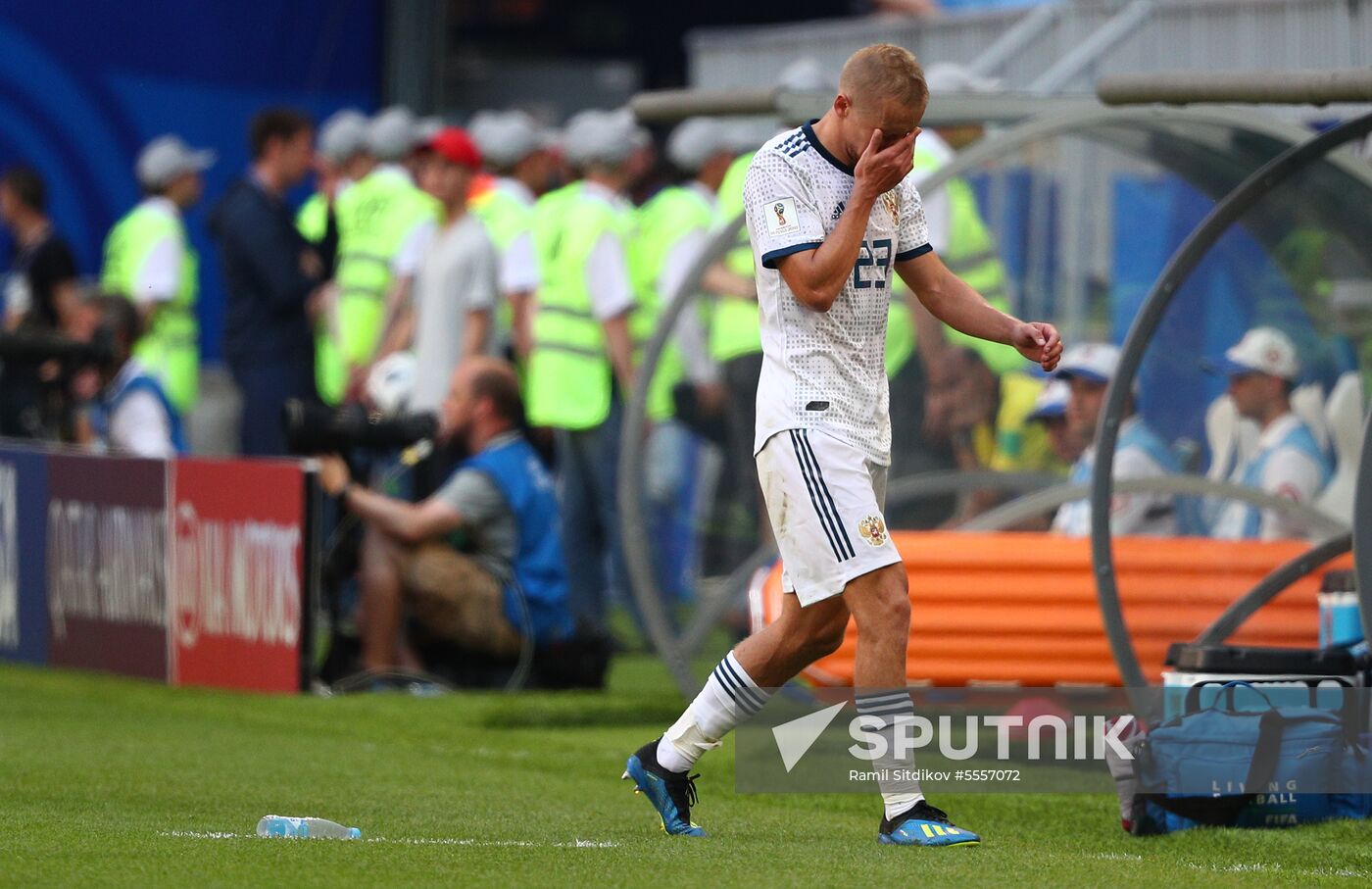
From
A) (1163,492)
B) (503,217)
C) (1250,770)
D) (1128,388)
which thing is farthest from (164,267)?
(1250,770)

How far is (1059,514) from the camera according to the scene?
30.4 ft

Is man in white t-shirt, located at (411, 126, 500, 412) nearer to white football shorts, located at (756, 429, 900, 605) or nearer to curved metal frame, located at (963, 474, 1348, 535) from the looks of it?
curved metal frame, located at (963, 474, 1348, 535)

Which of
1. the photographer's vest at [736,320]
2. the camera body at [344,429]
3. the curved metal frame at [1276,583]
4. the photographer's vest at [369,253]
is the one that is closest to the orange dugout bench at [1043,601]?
the curved metal frame at [1276,583]

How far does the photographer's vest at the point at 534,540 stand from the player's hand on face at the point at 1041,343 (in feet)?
14.6

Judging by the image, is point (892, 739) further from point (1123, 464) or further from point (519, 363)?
point (519, 363)

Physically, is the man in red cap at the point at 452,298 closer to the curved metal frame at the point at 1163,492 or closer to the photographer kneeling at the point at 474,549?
the photographer kneeling at the point at 474,549

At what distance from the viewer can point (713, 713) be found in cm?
605

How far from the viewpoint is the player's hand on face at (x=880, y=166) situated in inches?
226

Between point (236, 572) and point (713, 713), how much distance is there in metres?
4.32

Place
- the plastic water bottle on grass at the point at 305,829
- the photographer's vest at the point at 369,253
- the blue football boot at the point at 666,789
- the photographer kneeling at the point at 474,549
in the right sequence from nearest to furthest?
the plastic water bottle on grass at the point at 305,829 → the blue football boot at the point at 666,789 → the photographer kneeling at the point at 474,549 → the photographer's vest at the point at 369,253

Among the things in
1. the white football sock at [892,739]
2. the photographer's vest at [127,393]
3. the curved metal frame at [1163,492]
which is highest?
the photographer's vest at [127,393]

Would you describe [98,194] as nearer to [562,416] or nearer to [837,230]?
[562,416]

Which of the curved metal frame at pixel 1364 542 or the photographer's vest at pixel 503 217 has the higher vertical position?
the photographer's vest at pixel 503 217

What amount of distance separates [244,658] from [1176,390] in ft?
Result: 12.9
